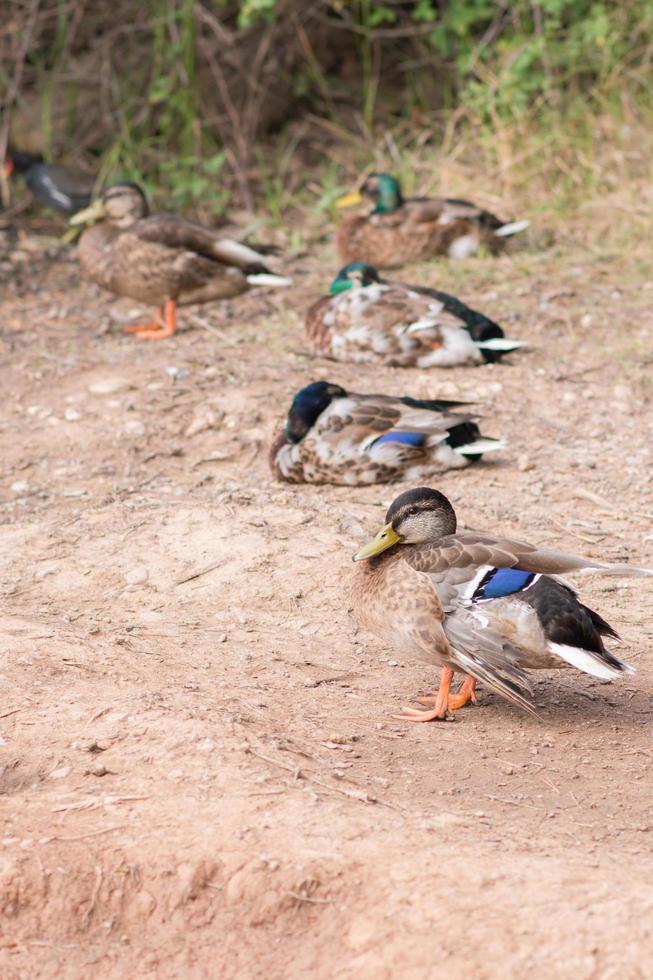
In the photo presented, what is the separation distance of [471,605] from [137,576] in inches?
62.0

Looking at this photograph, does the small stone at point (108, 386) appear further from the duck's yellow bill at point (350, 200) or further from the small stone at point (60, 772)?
the small stone at point (60, 772)

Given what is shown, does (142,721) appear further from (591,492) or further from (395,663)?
(591,492)

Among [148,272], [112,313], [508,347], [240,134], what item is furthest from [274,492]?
[240,134]

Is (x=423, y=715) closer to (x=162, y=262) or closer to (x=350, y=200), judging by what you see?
(x=162, y=262)

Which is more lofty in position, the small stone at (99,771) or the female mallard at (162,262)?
the small stone at (99,771)

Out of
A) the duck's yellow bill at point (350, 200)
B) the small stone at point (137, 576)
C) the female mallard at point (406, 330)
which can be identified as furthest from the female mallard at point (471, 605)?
the duck's yellow bill at point (350, 200)

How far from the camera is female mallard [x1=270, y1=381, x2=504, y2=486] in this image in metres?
5.68

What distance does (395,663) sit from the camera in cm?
436

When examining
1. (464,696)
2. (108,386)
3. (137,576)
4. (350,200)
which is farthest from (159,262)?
(464,696)

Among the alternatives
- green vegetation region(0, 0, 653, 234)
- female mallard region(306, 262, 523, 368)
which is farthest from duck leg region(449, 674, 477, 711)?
green vegetation region(0, 0, 653, 234)

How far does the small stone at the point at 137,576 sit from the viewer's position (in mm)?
4836

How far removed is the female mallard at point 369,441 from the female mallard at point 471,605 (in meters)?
1.64

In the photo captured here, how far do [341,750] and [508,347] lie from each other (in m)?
3.71

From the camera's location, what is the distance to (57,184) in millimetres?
9445
